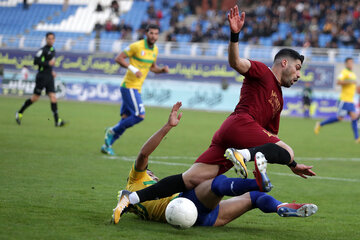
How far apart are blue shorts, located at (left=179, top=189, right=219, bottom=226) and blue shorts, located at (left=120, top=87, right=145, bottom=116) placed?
19.8ft

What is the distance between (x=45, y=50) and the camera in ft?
57.6

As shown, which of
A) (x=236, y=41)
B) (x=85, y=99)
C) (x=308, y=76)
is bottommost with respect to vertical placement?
(x=85, y=99)

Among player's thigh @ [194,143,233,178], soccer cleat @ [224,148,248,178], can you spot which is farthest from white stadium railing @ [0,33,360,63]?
soccer cleat @ [224,148,248,178]

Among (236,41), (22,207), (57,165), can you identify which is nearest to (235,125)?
(236,41)

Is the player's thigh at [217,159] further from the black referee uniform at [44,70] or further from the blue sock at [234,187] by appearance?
the black referee uniform at [44,70]

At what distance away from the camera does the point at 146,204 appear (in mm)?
6195

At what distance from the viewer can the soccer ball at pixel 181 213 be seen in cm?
569

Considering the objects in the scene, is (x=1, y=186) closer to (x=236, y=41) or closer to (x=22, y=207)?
(x=22, y=207)

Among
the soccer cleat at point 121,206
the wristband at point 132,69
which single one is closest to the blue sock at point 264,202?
the soccer cleat at point 121,206

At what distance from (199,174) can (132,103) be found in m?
6.24

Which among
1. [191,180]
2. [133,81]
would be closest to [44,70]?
[133,81]

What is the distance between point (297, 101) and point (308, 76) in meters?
1.99

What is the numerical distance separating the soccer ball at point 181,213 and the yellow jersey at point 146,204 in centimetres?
33

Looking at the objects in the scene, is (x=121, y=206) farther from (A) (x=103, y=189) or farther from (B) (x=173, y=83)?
(B) (x=173, y=83)
